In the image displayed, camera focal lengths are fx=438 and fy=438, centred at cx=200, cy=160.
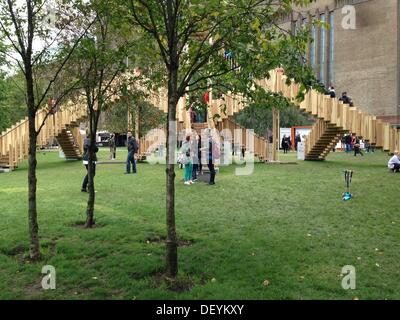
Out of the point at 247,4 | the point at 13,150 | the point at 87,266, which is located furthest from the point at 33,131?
the point at 13,150

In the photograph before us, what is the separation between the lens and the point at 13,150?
2364 cm

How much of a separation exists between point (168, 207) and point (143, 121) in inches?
1049

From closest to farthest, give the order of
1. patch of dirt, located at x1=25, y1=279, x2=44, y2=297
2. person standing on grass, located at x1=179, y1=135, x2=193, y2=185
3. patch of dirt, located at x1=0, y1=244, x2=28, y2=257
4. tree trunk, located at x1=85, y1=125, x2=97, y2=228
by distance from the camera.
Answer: patch of dirt, located at x1=25, y1=279, x2=44, y2=297, patch of dirt, located at x1=0, y1=244, x2=28, y2=257, tree trunk, located at x1=85, y1=125, x2=97, y2=228, person standing on grass, located at x1=179, y1=135, x2=193, y2=185

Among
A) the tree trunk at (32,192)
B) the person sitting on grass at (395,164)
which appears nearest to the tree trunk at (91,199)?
the tree trunk at (32,192)

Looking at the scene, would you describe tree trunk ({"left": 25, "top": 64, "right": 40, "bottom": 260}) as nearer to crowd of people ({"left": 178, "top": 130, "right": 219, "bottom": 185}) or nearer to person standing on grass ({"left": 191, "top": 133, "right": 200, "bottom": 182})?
crowd of people ({"left": 178, "top": 130, "right": 219, "bottom": 185})

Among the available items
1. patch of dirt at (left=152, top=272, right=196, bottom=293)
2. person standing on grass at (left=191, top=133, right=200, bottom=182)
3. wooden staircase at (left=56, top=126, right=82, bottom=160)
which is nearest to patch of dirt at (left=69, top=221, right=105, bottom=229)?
patch of dirt at (left=152, top=272, right=196, bottom=293)

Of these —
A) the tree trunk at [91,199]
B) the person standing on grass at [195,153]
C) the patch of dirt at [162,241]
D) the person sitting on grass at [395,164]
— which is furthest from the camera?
the person sitting on grass at [395,164]

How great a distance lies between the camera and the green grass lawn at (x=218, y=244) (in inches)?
228

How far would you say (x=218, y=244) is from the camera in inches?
304

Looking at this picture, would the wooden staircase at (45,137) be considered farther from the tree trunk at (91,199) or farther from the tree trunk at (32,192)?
the tree trunk at (32,192)

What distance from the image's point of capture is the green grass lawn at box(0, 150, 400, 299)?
5797 millimetres

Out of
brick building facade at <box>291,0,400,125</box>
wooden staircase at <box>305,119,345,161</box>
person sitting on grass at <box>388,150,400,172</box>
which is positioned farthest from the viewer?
brick building facade at <box>291,0,400,125</box>

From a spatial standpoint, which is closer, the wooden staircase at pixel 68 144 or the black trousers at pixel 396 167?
the black trousers at pixel 396 167

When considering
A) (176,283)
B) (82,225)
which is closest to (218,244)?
(176,283)
